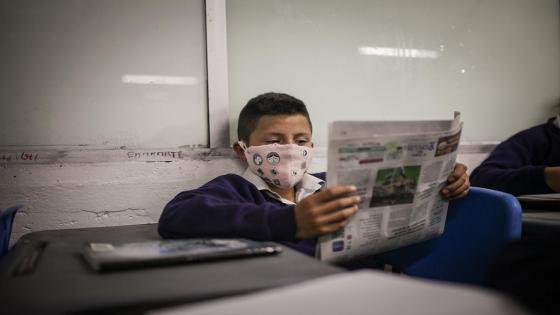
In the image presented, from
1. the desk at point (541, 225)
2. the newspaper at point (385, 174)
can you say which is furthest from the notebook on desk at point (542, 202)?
the newspaper at point (385, 174)

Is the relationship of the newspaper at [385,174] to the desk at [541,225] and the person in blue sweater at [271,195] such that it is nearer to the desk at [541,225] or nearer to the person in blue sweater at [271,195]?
the person in blue sweater at [271,195]

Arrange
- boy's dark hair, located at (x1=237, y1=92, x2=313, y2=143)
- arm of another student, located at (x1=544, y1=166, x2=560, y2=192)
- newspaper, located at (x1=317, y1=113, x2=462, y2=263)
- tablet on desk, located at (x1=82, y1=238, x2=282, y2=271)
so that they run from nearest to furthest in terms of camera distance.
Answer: tablet on desk, located at (x1=82, y1=238, x2=282, y2=271) < newspaper, located at (x1=317, y1=113, x2=462, y2=263) < boy's dark hair, located at (x1=237, y1=92, x2=313, y2=143) < arm of another student, located at (x1=544, y1=166, x2=560, y2=192)

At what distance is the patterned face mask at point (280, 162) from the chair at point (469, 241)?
40 centimetres

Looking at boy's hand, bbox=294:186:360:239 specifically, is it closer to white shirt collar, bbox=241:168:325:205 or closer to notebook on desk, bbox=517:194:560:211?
white shirt collar, bbox=241:168:325:205

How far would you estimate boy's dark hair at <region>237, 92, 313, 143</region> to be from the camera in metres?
1.39

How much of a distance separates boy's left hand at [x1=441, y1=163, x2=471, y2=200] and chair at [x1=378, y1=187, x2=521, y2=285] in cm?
5

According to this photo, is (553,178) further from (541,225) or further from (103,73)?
(103,73)

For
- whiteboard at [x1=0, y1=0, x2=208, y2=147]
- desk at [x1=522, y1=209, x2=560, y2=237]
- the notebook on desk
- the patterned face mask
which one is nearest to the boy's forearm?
the patterned face mask

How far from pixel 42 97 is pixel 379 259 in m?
1.20

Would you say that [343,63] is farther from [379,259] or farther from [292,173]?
[379,259]

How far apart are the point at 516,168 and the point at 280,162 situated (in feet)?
3.78

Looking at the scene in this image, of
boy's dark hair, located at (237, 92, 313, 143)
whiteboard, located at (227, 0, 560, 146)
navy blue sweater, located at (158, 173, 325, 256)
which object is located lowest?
navy blue sweater, located at (158, 173, 325, 256)

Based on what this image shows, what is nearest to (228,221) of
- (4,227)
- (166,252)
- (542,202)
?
(166,252)

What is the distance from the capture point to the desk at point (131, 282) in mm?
501
